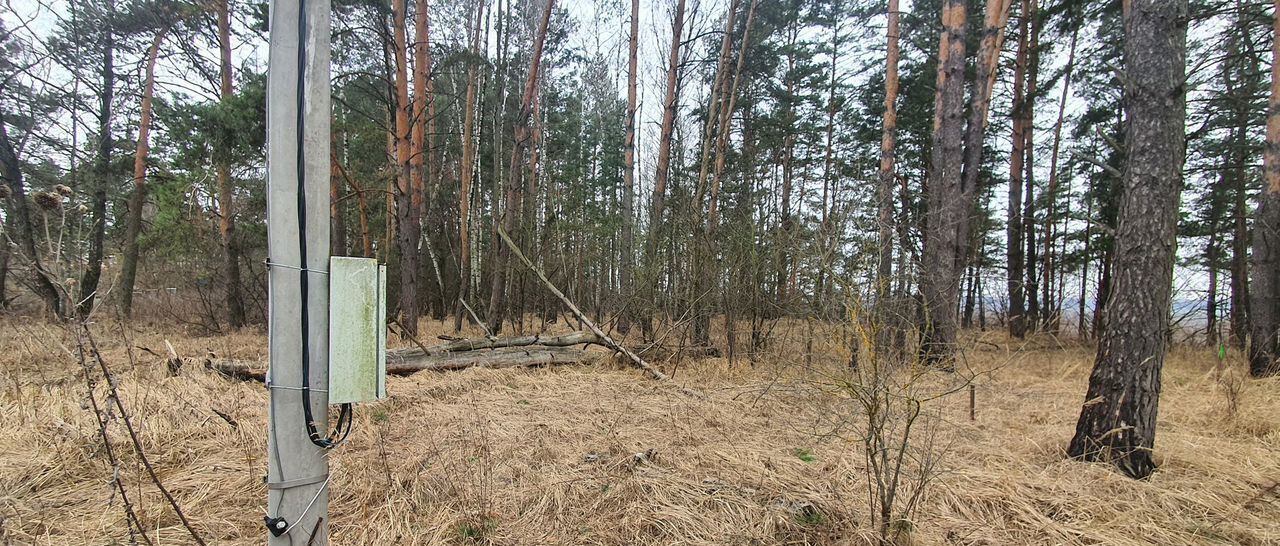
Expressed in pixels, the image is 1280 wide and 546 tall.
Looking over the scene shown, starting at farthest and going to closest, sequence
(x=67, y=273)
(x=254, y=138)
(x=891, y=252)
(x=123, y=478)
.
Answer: (x=254, y=138) < (x=891, y=252) < (x=123, y=478) < (x=67, y=273)

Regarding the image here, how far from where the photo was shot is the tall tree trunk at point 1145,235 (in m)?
3.12

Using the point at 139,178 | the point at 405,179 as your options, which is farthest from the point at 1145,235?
the point at 139,178

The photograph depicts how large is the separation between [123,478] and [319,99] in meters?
3.10

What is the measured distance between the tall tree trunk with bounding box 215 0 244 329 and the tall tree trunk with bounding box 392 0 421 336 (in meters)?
3.46

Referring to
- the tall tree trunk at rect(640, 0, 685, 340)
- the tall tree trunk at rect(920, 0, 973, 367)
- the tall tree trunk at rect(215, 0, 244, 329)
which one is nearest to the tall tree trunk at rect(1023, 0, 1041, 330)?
the tall tree trunk at rect(920, 0, 973, 367)

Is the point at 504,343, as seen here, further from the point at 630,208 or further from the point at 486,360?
the point at 630,208

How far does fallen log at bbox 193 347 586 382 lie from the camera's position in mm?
5703

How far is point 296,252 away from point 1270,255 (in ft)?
34.9

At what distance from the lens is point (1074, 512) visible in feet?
8.76

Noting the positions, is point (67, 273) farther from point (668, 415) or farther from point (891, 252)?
point (891, 252)

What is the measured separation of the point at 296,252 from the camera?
1.55 metres

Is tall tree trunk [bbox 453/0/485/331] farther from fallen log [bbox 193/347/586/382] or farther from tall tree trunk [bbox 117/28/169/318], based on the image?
tall tree trunk [bbox 117/28/169/318]

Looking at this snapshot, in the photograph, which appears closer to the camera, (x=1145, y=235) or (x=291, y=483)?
(x=291, y=483)

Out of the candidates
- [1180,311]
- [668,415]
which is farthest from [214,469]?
[1180,311]
